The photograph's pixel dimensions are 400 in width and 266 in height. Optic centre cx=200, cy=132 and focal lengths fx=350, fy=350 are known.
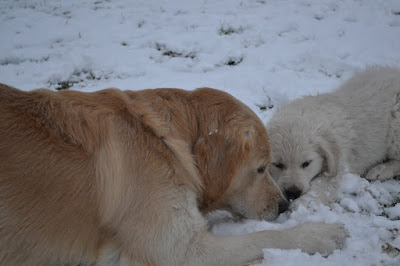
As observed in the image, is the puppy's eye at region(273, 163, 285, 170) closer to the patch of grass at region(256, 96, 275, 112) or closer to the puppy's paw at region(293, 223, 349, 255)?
the puppy's paw at region(293, 223, 349, 255)

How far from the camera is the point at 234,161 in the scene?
2135 millimetres

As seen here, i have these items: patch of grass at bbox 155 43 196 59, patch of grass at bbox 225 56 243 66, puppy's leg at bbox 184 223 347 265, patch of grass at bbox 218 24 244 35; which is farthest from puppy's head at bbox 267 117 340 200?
patch of grass at bbox 218 24 244 35

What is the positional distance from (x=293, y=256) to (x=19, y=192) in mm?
1498

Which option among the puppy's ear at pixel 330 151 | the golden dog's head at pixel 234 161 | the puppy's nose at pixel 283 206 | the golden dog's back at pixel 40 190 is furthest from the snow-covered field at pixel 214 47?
the golden dog's back at pixel 40 190

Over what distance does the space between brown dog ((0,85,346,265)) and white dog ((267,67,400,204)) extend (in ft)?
2.66

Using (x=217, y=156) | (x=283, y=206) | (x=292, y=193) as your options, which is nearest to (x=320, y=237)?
(x=283, y=206)

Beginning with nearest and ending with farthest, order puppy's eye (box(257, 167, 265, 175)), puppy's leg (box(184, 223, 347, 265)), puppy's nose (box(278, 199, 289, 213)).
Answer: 1. puppy's leg (box(184, 223, 347, 265))
2. puppy's eye (box(257, 167, 265, 175))
3. puppy's nose (box(278, 199, 289, 213))

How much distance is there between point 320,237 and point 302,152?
0.96 m

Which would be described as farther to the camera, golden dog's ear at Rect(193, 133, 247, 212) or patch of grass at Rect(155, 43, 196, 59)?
patch of grass at Rect(155, 43, 196, 59)

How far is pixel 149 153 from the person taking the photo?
196 cm

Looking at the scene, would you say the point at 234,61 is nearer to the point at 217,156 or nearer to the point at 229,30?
the point at 229,30

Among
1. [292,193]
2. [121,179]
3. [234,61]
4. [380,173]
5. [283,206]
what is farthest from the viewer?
[234,61]

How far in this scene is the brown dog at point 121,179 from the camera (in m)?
1.79

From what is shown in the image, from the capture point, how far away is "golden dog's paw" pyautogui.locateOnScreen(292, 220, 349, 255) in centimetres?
208
